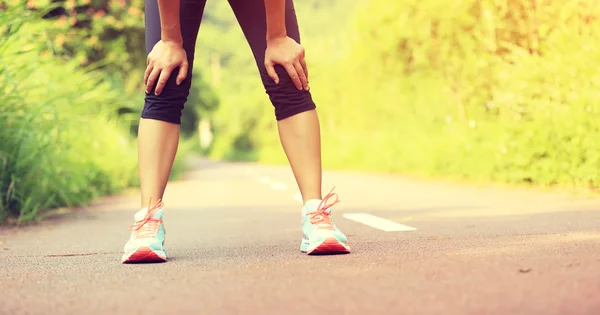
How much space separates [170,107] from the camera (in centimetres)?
369

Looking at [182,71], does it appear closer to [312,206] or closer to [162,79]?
[162,79]

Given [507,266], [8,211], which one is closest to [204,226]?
[8,211]

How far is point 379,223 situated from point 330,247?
1.67 m

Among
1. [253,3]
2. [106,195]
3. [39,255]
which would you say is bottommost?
[106,195]

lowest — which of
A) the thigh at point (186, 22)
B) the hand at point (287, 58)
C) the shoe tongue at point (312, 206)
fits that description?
the shoe tongue at point (312, 206)

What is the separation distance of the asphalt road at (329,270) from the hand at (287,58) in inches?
29.5

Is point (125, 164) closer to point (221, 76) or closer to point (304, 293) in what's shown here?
point (304, 293)

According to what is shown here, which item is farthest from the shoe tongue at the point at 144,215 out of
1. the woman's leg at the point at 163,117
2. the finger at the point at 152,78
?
the finger at the point at 152,78

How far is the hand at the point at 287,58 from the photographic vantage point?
3.69 meters

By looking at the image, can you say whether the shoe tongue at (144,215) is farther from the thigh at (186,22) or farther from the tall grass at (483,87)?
the tall grass at (483,87)

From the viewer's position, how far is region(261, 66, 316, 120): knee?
12.3 feet

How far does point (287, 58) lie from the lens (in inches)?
145

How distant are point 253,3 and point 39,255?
1.48 metres

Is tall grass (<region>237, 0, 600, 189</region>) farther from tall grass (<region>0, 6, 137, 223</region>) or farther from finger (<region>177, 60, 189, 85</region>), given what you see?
finger (<region>177, 60, 189, 85</region>)
